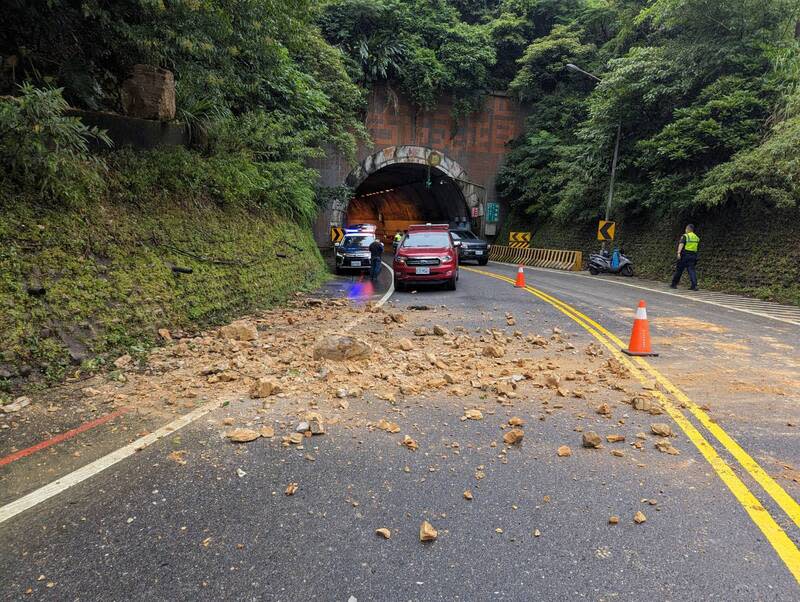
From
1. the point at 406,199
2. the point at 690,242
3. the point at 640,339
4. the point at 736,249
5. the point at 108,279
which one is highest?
the point at 406,199

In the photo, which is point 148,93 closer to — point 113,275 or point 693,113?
point 113,275

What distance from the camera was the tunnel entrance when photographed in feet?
111

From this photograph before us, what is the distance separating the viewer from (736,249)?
49.2 ft

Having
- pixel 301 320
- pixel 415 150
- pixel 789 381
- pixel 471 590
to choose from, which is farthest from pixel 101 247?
pixel 415 150

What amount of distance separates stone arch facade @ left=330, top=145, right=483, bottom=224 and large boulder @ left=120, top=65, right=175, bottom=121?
19662 millimetres

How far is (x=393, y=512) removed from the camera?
9.51 feet

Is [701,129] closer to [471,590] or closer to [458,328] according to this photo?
[458,328]

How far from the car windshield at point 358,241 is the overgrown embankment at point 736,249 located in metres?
11.7

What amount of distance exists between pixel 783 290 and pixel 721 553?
1363cm

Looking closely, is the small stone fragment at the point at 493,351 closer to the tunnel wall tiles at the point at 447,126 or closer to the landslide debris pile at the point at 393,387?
the landslide debris pile at the point at 393,387

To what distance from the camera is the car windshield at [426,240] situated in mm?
14547

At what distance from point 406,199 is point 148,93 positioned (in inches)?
1478

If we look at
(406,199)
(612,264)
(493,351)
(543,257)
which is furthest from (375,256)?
(406,199)

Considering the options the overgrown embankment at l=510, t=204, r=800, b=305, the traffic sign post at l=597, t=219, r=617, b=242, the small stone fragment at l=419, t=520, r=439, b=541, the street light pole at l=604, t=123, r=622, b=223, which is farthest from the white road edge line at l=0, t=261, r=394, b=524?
the street light pole at l=604, t=123, r=622, b=223
